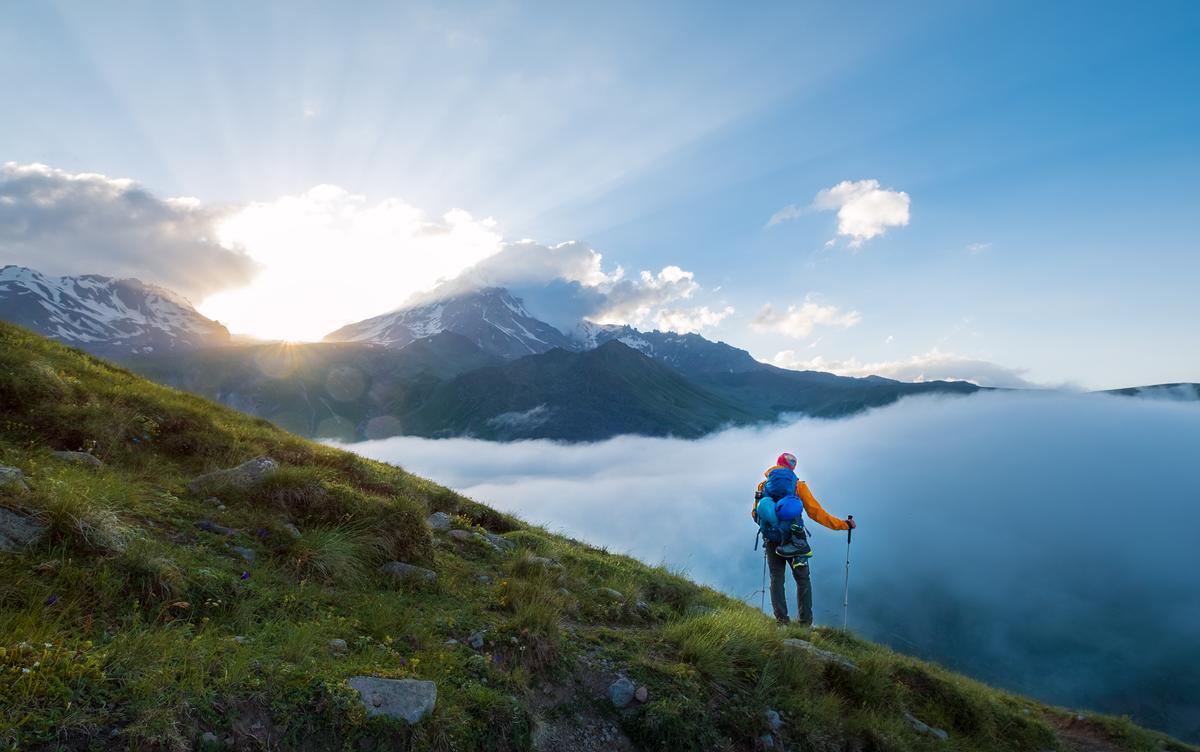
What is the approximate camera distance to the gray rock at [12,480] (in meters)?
5.53

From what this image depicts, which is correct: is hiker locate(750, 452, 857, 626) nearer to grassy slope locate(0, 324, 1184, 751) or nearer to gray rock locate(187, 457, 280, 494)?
grassy slope locate(0, 324, 1184, 751)

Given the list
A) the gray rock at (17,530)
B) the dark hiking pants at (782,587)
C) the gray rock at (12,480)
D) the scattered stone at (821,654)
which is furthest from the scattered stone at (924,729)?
the gray rock at (12,480)

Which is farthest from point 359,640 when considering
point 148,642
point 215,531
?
point 215,531

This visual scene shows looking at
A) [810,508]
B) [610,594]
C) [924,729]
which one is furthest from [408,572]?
[810,508]

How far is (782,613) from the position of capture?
14.5 meters

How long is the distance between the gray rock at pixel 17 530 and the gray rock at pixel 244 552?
1899mm

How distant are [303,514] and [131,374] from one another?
424 inches

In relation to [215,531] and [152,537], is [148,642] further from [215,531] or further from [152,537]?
[215,531]

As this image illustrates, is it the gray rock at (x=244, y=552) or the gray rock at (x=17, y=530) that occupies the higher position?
the gray rock at (x=17, y=530)

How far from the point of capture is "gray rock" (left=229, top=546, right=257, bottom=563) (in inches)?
267

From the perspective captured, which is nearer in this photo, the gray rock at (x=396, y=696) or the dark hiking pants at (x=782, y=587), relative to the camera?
the gray rock at (x=396, y=696)

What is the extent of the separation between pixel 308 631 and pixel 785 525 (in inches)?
487

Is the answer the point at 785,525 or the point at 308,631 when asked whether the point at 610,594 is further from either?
the point at 785,525

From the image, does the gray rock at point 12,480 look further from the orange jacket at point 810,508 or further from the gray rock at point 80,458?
the orange jacket at point 810,508
